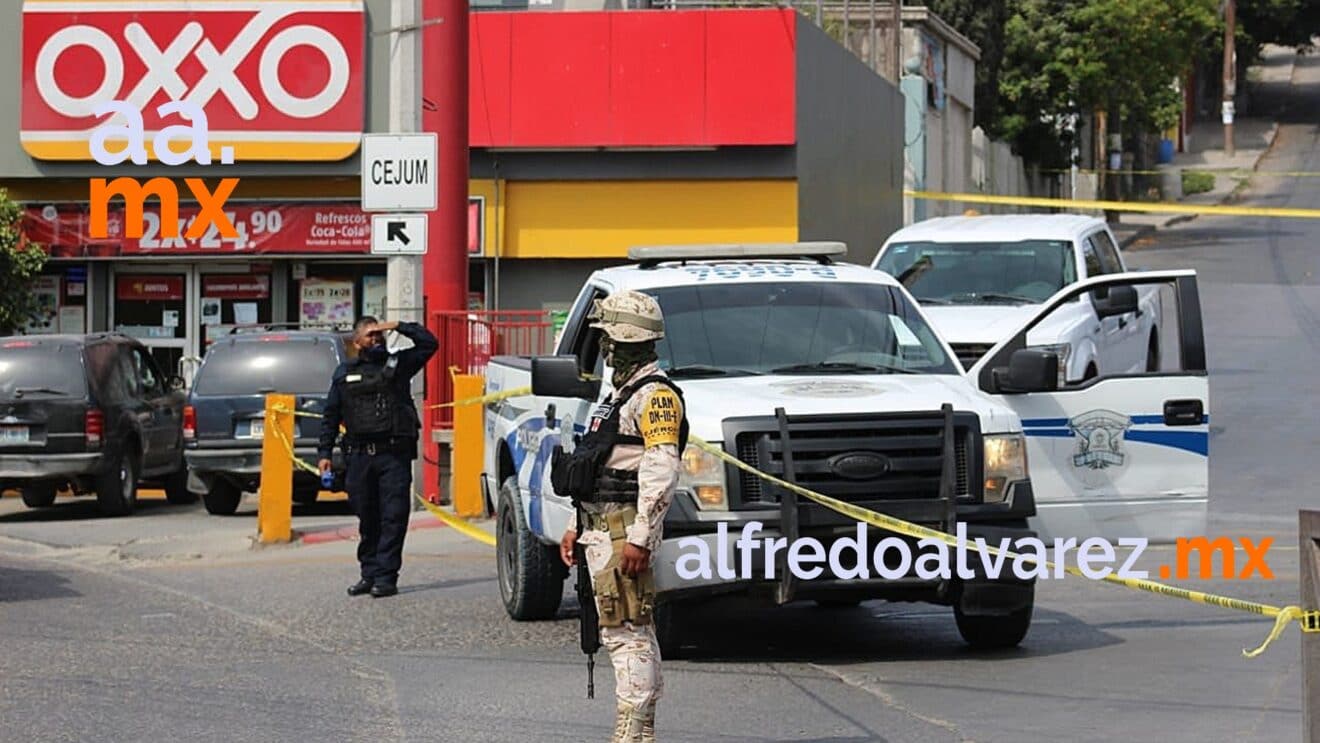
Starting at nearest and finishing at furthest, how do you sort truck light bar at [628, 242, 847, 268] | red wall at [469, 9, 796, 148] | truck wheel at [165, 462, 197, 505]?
1. truck light bar at [628, 242, 847, 268]
2. truck wheel at [165, 462, 197, 505]
3. red wall at [469, 9, 796, 148]

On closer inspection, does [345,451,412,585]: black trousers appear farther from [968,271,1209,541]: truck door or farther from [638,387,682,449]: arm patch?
[638,387,682,449]: arm patch

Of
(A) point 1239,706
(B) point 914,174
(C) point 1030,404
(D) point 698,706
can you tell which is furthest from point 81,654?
(B) point 914,174

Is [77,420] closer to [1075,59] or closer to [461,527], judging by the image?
[461,527]

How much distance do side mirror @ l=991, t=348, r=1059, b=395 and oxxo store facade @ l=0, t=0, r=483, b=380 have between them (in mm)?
16958

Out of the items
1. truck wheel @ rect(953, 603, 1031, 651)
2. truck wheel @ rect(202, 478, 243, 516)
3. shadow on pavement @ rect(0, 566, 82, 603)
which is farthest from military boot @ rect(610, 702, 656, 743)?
truck wheel @ rect(202, 478, 243, 516)

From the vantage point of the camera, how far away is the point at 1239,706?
9031mm

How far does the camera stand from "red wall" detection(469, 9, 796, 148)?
2575cm

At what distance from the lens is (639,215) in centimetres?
2619

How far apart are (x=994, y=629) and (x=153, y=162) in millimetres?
18562

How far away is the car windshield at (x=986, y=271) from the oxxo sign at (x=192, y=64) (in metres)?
9.92

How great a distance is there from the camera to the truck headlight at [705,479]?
973cm

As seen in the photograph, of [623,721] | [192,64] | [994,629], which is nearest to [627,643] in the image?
[623,721]

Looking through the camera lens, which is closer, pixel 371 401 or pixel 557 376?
pixel 557 376

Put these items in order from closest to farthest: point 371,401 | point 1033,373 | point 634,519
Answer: point 634,519, point 1033,373, point 371,401
